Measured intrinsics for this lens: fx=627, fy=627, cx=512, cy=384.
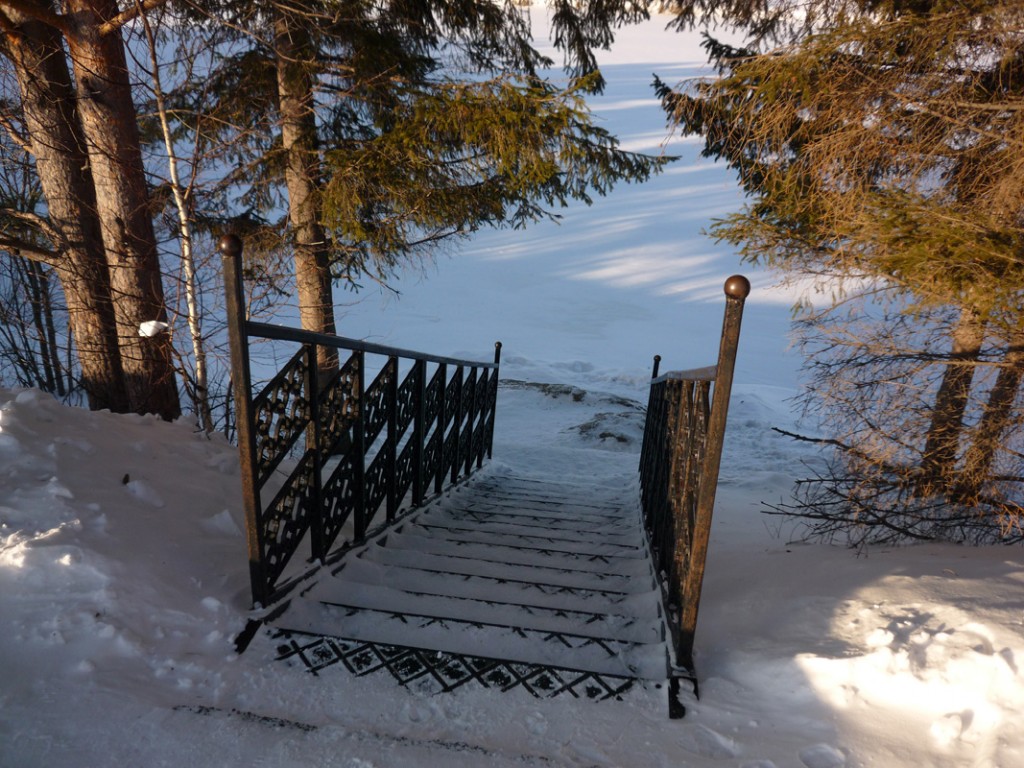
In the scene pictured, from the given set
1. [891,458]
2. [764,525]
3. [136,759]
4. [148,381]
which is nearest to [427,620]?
[136,759]

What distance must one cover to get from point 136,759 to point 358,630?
817 millimetres

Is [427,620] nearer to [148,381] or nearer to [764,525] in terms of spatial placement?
[148,381]

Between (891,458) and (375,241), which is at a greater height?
(375,241)

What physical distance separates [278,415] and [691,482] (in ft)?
5.24

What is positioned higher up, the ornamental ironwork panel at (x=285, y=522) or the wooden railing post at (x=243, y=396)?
the wooden railing post at (x=243, y=396)

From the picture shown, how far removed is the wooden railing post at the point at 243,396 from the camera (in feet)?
6.53

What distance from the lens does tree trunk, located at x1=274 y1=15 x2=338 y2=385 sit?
5.98 m

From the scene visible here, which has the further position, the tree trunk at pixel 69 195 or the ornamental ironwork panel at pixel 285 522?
the tree trunk at pixel 69 195

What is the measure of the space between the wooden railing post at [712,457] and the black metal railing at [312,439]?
4.71 feet

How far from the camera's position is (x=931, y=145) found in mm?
4023

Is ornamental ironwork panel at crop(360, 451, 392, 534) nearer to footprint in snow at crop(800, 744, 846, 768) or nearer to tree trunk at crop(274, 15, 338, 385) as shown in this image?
footprint in snow at crop(800, 744, 846, 768)

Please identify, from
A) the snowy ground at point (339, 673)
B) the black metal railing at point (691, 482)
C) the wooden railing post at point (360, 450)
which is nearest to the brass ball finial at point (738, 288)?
the black metal railing at point (691, 482)

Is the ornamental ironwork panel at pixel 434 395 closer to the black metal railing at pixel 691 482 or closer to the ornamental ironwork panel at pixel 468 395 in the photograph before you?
the ornamental ironwork panel at pixel 468 395

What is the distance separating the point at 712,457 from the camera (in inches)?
77.8
